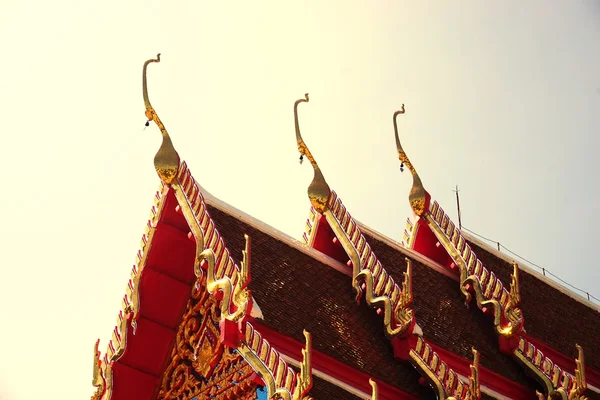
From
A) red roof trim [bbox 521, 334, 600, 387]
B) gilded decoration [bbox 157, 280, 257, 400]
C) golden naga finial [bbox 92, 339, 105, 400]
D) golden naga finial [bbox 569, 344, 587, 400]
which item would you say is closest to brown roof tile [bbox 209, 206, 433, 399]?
gilded decoration [bbox 157, 280, 257, 400]

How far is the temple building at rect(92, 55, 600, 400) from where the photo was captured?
52.9 ft

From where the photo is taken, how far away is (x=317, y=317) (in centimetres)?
1700

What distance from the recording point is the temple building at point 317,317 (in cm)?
1611

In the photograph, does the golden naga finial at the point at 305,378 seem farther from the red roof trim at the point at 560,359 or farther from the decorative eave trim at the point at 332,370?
the red roof trim at the point at 560,359

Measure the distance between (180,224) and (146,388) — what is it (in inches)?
67.8

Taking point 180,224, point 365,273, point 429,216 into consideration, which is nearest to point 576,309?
point 429,216

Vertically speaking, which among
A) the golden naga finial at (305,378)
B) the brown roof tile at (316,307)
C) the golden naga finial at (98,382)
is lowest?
the golden naga finial at (305,378)

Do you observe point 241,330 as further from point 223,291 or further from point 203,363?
point 203,363

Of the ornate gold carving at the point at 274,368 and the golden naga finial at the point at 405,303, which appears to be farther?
the golden naga finial at the point at 405,303

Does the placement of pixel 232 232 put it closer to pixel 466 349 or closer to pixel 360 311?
pixel 360 311

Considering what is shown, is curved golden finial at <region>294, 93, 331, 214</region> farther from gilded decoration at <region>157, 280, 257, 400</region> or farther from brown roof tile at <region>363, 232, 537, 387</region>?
gilded decoration at <region>157, 280, 257, 400</region>

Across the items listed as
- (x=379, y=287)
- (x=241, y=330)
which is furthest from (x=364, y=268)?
(x=241, y=330)

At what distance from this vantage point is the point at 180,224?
58.0ft

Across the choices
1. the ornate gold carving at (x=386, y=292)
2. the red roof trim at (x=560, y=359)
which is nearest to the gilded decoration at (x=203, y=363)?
the ornate gold carving at (x=386, y=292)
